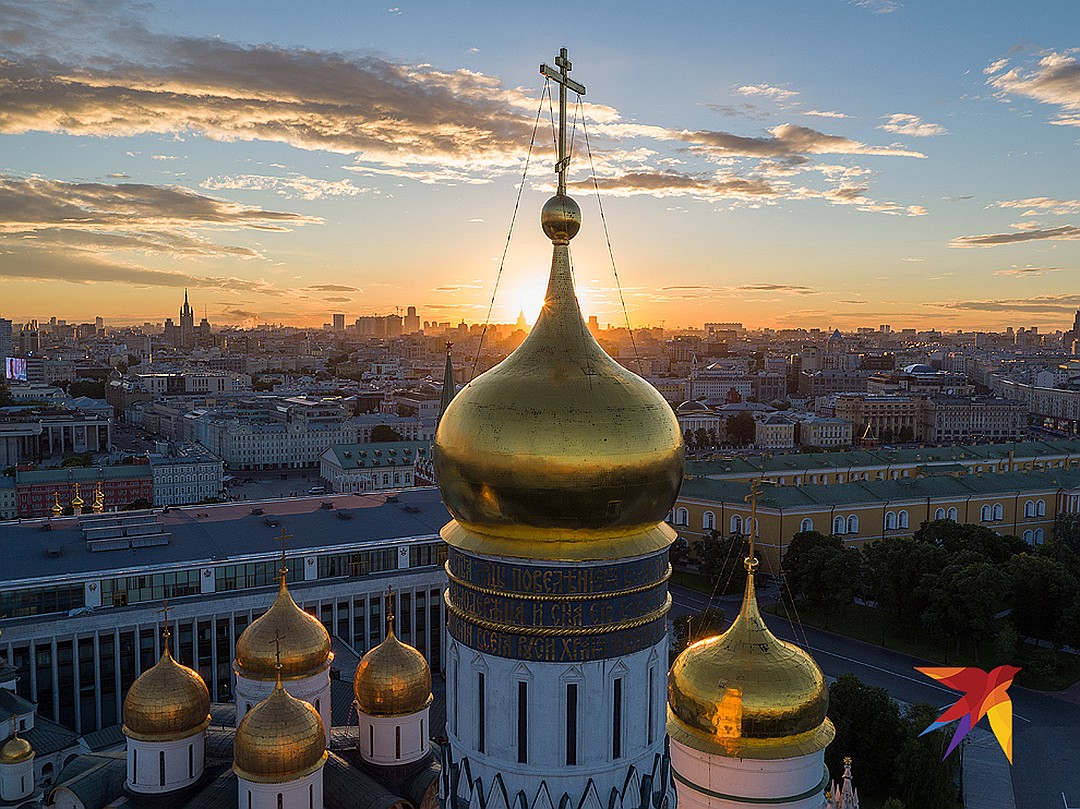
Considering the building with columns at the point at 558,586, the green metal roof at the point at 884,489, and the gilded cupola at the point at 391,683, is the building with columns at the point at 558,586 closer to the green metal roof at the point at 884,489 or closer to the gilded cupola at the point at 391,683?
the gilded cupola at the point at 391,683

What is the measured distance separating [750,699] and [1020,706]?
2072cm

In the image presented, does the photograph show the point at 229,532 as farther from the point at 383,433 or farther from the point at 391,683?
→ the point at 383,433

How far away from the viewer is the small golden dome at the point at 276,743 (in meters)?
12.0

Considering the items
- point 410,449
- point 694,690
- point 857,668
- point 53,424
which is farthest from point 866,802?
point 53,424

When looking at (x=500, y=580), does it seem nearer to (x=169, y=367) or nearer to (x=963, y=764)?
(x=963, y=764)

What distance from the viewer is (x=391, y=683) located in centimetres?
1433

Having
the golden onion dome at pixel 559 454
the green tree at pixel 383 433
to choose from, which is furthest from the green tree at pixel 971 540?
the green tree at pixel 383 433

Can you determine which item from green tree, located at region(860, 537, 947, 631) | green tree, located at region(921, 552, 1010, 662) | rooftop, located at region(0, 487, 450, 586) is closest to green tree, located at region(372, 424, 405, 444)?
rooftop, located at region(0, 487, 450, 586)

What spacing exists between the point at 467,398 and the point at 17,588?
2090 cm

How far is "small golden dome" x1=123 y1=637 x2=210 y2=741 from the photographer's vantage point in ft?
44.4

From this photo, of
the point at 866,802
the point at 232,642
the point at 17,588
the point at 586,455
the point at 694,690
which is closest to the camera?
the point at 586,455

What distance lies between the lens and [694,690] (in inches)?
497

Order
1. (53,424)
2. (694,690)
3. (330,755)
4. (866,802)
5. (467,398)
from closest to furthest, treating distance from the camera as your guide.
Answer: (467,398) → (694,690) → (330,755) → (866,802) → (53,424)

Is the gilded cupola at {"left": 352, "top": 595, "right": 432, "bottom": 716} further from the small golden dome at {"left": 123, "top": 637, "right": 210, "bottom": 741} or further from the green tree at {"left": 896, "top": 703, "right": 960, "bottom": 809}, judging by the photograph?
the green tree at {"left": 896, "top": 703, "right": 960, "bottom": 809}
